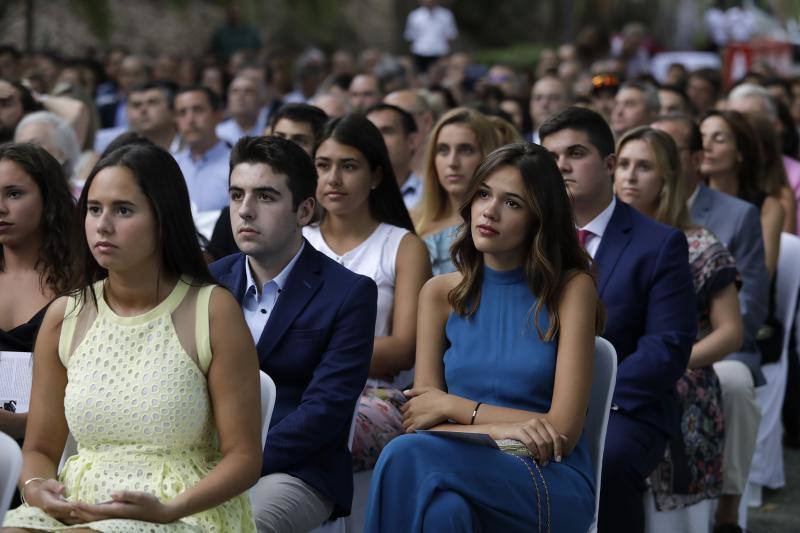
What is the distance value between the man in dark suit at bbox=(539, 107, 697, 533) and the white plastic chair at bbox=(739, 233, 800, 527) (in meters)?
1.56

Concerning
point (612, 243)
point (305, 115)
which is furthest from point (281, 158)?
point (305, 115)

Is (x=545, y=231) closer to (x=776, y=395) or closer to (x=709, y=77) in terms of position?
(x=776, y=395)

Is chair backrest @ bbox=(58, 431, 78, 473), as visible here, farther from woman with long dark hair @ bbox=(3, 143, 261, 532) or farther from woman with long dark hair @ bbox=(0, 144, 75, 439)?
woman with long dark hair @ bbox=(0, 144, 75, 439)

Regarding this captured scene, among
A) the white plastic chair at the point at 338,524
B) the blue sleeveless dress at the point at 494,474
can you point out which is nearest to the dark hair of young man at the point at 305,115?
the white plastic chair at the point at 338,524

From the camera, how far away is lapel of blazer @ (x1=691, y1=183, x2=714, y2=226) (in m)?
5.74

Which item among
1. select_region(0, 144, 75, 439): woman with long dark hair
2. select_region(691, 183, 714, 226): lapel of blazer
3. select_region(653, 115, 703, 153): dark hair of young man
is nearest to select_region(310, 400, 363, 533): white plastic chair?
select_region(0, 144, 75, 439): woman with long dark hair

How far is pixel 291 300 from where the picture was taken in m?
3.88

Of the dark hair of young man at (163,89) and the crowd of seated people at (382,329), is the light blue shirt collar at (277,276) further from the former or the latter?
the dark hair of young man at (163,89)

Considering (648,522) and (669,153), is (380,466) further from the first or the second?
(669,153)

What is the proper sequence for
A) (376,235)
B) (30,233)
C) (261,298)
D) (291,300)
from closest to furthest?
(291,300) < (261,298) < (30,233) < (376,235)

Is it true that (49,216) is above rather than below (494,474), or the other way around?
above

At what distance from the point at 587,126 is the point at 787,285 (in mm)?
1699

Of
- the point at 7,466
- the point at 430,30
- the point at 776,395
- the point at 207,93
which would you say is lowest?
the point at 776,395

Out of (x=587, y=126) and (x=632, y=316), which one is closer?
(x=632, y=316)
